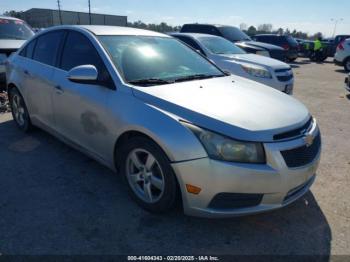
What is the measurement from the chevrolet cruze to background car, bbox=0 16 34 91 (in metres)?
3.42

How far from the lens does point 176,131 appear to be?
100 inches

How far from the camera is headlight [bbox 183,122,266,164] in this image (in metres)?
2.45

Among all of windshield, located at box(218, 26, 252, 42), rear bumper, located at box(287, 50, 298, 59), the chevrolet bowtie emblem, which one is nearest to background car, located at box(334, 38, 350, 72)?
rear bumper, located at box(287, 50, 298, 59)

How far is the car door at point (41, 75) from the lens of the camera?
161 inches

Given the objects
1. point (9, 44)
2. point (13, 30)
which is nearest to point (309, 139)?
point (9, 44)

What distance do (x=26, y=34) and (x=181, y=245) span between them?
7938mm

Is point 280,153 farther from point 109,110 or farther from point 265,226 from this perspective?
point 109,110

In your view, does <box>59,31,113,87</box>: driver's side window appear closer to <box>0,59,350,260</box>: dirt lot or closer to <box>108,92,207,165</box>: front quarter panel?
<box>108,92,207,165</box>: front quarter panel

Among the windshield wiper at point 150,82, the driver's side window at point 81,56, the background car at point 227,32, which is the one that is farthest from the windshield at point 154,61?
the background car at point 227,32

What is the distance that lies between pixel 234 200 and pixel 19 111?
4.01m

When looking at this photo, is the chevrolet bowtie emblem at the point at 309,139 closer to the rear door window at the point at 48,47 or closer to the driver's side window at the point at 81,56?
the driver's side window at the point at 81,56

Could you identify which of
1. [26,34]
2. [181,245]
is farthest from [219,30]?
[181,245]

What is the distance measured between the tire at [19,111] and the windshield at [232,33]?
867 centimetres

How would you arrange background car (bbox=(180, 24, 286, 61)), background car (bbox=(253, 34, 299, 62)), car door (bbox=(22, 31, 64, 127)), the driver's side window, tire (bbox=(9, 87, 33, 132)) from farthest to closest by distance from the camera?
background car (bbox=(253, 34, 299, 62)) < background car (bbox=(180, 24, 286, 61)) < tire (bbox=(9, 87, 33, 132)) < car door (bbox=(22, 31, 64, 127)) < the driver's side window
